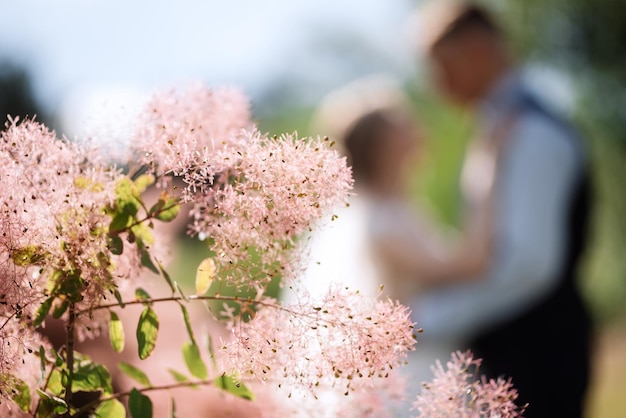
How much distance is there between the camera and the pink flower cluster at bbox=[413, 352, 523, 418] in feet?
2.76

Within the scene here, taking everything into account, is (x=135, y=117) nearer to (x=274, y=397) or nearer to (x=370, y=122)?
(x=274, y=397)

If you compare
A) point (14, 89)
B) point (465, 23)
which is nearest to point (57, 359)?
point (465, 23)

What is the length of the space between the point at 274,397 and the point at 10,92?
8928mm

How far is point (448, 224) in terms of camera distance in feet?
48.5

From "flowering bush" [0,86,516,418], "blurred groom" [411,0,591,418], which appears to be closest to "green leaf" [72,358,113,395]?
"flowering bush" [0,86,516,418]

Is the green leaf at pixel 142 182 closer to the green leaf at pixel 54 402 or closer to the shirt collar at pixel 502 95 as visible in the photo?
the green leaf at pixel 54 402

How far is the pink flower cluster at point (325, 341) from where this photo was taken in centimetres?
79

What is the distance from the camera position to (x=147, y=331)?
35.7 inches

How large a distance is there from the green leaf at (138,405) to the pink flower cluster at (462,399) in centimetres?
29

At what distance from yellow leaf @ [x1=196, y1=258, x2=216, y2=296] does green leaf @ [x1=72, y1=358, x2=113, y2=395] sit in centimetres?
14

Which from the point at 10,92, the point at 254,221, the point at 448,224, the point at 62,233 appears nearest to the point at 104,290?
the point at 62,233

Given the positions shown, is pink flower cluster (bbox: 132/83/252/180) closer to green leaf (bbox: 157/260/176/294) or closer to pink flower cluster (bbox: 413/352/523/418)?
green leaf (bbox: 157/260/176/294)

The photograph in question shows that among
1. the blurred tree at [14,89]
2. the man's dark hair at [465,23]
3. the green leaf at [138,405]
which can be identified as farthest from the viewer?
the blurred tree at [14,89]

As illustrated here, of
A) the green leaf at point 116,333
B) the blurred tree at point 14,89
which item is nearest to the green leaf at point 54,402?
the green leaf at point 116,333
